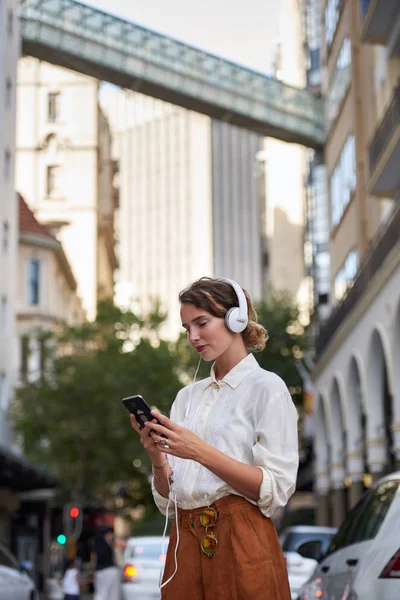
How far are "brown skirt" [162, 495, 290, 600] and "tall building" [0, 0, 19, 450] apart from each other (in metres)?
42.9

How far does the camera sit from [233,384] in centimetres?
431

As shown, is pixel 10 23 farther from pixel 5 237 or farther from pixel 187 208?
pixel 187 208

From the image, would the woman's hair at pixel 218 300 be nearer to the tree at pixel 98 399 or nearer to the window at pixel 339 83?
the window at pixel 339 83

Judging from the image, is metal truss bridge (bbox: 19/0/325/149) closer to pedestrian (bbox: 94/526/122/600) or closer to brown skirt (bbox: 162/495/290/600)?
pedestrian (bbox: 94/526/122/600)

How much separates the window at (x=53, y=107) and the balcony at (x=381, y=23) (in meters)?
58.4

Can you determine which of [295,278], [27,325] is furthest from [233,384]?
[295,278]

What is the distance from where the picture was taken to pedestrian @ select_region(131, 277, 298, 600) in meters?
3.98

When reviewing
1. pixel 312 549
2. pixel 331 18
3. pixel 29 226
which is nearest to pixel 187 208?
pixel 29 226

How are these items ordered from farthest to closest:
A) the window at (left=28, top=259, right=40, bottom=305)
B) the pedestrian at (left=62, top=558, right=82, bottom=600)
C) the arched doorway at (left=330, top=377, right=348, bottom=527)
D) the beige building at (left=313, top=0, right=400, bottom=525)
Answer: the window at (left=28, top=259, right=40, bottom=305) < the arched doorway at (left=330, top=377, right=348, bottom=527) < the beige building at (left=313, top=0, right=400, bottom=525) < the pedestrian at (left=62, top=558, right=82, bottom=600)

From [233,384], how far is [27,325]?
204 ft

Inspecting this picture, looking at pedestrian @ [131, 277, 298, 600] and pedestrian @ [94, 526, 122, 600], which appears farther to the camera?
pedestrian @ [94, 526, 122, 600]

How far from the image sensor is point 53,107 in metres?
86.9

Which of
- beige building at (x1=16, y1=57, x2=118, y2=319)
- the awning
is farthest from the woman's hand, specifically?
beige building at (x1=16, y1=57, x2=118, y2=319)

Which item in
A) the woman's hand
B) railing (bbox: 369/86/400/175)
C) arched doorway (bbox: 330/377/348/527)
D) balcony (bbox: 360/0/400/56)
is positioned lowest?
arched doorway (bbox: 330/377/348/527)
